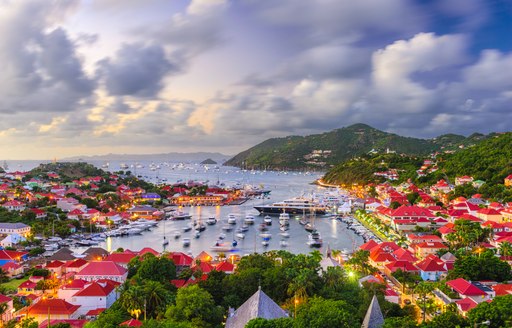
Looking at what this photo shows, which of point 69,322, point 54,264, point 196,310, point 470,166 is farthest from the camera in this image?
point 470,166

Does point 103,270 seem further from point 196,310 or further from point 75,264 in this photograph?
point 196,310

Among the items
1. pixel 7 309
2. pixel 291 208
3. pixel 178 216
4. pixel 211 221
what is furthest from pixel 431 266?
pixel 178 216

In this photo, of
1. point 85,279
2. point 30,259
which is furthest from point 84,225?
point 85,279

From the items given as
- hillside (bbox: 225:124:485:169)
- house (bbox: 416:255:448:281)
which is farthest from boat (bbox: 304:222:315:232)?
hillside (bbox: 225:124:485:169)

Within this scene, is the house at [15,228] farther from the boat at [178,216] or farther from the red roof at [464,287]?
the red roof at [464,287]

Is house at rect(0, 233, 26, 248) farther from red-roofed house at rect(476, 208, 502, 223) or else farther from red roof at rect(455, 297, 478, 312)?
red-roofed house at rect(476, 208, 502, 223)

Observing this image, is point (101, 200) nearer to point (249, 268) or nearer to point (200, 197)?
point (200, 197)

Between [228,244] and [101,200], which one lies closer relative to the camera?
[228,244]

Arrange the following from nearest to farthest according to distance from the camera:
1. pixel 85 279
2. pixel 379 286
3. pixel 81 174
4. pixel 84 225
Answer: pixel 379 286 → pixel 85 279 → pixel 84 225 → pixel 81 174
